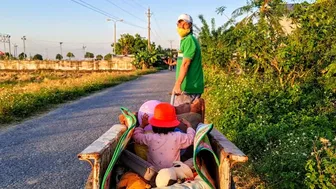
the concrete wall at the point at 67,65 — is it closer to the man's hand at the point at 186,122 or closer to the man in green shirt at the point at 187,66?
the man in green shirt at the point at 187,66

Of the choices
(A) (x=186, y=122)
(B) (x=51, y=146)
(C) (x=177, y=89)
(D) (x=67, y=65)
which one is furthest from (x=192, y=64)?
(D) (x=67, y=65)

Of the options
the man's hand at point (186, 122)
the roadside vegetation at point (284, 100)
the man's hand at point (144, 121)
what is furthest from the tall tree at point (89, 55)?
the man's hand at point (186, 122)

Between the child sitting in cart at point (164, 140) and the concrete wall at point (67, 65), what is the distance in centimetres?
4634

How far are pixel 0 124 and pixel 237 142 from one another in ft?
18.7

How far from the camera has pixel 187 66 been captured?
4746 millimetres

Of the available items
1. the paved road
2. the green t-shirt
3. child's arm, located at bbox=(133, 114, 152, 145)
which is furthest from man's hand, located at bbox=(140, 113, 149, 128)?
the paved road

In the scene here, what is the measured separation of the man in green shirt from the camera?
4.67m

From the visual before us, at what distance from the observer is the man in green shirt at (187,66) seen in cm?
467

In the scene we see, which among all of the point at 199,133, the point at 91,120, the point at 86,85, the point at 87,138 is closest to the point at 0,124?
the point at 91,120

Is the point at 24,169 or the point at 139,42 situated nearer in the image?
the point at 24,169

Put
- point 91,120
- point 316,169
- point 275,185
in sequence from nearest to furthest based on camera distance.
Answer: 1. point 316,169
2. point 275,185
3. point 91,120

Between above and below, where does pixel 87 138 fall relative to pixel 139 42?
below

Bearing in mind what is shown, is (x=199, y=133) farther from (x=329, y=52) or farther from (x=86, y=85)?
(x=86, y=85)

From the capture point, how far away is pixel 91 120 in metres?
8.93
